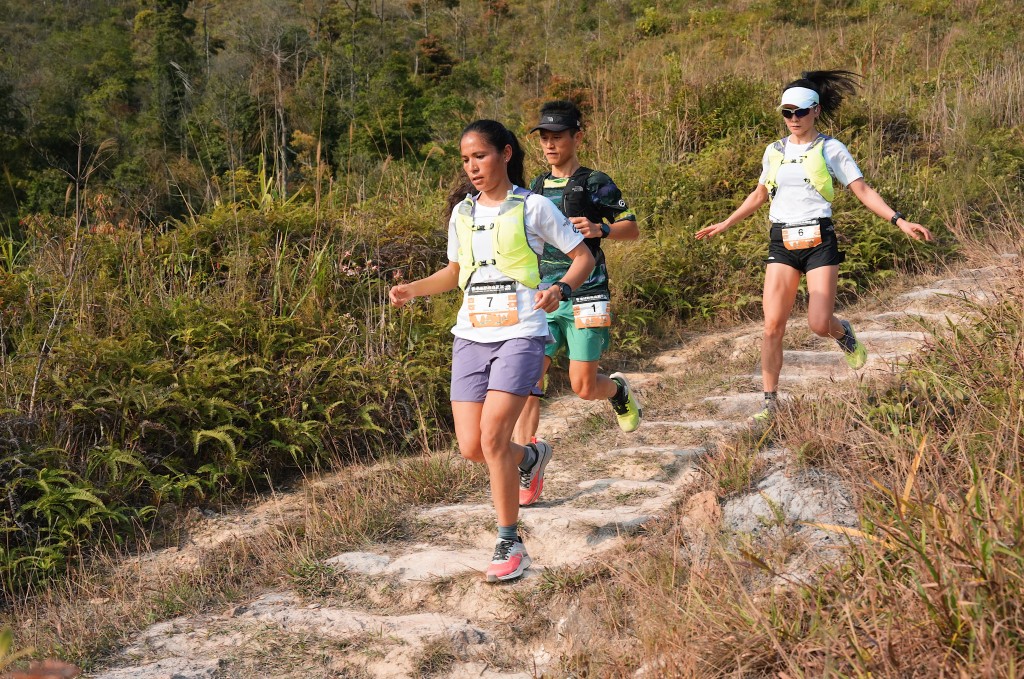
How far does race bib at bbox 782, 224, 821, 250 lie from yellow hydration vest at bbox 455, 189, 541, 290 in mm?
1766

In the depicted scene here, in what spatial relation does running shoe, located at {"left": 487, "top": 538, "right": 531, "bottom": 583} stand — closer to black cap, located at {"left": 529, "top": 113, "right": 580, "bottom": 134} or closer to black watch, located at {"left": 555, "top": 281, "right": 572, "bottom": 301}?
black watch, located at {"left": 555, "top": 281, "right": 572, "bottom": 301}

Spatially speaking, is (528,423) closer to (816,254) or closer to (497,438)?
(497,438)

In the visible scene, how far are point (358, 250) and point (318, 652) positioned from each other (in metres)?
3.81

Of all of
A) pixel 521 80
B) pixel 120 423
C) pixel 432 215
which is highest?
pixel 521 80

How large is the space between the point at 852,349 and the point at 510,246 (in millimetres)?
2421

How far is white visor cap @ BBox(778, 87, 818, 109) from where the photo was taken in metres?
4.75

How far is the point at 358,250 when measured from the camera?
6711 mm

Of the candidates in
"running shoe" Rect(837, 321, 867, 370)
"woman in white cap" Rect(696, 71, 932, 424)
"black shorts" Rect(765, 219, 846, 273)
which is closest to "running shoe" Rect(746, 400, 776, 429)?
"woman in white cap" Rect(696, 71, 932, 424)

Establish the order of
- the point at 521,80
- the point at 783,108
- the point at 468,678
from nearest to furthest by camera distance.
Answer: the point at 468,678
the point at 783,108
the point at 521,80

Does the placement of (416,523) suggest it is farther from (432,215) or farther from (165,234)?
(432,215)

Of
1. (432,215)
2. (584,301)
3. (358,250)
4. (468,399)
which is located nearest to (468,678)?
(468,399)

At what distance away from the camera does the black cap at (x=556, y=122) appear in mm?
4449

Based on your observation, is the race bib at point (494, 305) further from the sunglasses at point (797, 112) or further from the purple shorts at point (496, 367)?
the sunglasses at point (797, 112)

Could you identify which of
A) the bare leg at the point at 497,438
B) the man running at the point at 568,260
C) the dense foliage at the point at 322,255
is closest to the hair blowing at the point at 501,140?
the man running at the point at 568,260
